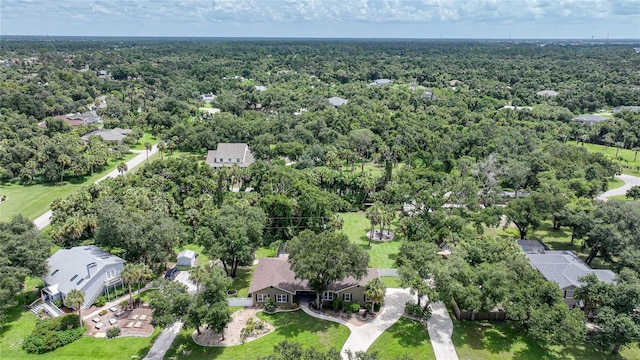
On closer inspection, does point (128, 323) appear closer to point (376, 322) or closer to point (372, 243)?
point (376, 322)

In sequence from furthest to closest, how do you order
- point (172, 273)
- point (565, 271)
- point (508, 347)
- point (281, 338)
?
A: point (172, 273) < point (565, 271) < point (281, 338) < point (508, 347)

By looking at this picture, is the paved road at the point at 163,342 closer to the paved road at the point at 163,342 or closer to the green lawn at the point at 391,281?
the paved road at the point at 163,342

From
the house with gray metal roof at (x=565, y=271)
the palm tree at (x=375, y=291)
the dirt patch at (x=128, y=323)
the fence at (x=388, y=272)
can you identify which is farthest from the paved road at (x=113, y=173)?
the house with gray metal roof at (x=565, y=271)

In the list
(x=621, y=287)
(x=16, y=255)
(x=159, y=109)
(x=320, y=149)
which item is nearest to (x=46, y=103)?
(x=159, y=109)

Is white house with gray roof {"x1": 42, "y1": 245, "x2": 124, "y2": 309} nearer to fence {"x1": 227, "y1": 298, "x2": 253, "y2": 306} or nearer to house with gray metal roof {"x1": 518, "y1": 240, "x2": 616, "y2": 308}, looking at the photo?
fence {"x1": 227, "y1": 298, "x2": 253, "y2": 306}

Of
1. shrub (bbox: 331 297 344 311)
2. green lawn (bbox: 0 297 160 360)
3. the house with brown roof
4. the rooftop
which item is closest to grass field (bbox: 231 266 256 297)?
the house with brown roof

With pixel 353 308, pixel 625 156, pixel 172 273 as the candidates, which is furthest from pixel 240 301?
pixel 625 156
